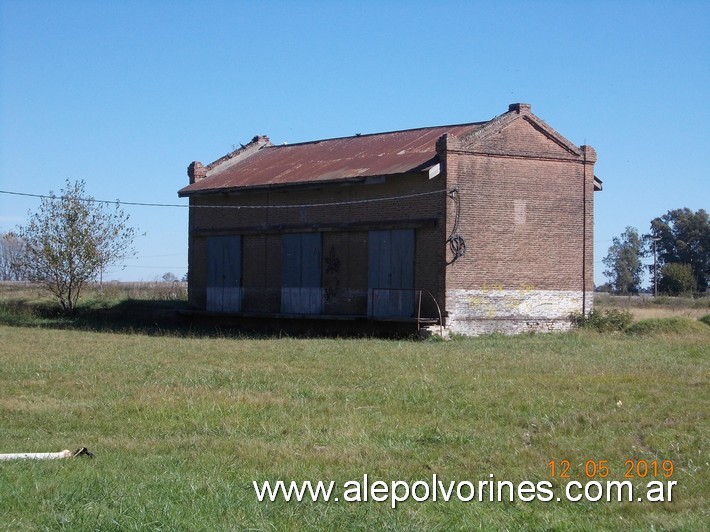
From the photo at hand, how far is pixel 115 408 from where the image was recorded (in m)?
13.5

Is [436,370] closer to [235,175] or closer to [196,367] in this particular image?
[196,367]

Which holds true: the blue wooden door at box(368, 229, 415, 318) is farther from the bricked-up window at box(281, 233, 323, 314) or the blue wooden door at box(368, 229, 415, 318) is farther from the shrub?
the shrub

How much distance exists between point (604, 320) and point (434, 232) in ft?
21.5

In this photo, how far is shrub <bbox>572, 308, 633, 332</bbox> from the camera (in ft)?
96.5

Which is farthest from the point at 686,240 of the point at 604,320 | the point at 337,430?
the point at 337,430

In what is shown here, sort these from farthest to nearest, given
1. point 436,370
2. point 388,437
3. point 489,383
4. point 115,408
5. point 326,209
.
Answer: point 326,209 → point 436,370 → point 489,383 → point 115,408 → point 388,437

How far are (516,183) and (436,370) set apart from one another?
1294 centimetres

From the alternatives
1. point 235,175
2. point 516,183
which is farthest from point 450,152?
point 235,175

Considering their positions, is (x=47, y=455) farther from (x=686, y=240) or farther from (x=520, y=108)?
(x=686, y=240)

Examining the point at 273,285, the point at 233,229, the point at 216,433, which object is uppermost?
the point at 233,229

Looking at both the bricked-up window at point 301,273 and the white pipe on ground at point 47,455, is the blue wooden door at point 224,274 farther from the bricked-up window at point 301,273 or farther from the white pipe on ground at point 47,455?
the white pipe on ground at point 47,455

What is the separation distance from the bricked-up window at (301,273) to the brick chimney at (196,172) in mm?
6791

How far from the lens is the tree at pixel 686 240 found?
81625mm

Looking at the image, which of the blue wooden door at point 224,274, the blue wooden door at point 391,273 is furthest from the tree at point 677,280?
the blue wooden door at point 391,273
